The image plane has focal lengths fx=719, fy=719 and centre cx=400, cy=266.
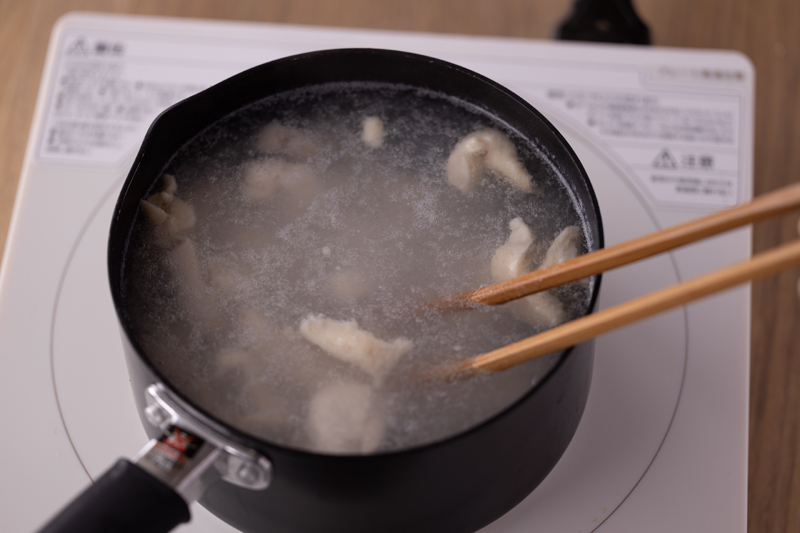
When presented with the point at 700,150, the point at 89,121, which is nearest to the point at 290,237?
the point at 89,121

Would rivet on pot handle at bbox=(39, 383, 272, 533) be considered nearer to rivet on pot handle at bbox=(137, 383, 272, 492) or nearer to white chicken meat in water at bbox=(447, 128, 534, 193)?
rivet on pot handle at bbox=(137, 383, 272, 492)

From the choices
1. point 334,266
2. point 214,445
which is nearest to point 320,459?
point 214,445

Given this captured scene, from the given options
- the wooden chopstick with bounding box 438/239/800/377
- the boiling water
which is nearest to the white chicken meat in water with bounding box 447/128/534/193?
the boiling water

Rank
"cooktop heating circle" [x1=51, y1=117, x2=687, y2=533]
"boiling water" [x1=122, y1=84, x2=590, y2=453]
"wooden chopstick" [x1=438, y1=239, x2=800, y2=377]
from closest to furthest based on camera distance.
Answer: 1. "wooden chopstick" [x1=438, y1=239, x2=800, y2=377]
2. "boiling water" [x1=122, y1=84, x2=590, y2=453]
3. "cooktop heating circle" [x1=51, y1=117, x2=687, y2=533]

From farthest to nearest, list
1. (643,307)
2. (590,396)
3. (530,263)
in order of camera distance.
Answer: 1. (590,396)
2. (530,263)
3. (643,307)

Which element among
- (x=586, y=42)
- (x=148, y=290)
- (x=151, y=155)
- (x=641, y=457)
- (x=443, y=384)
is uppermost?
(x=586, y=42)

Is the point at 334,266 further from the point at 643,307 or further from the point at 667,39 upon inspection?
the point at 667,39

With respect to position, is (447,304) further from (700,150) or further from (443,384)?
(700,150)
